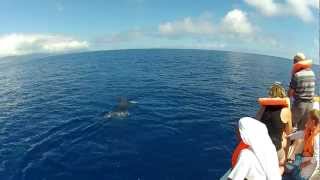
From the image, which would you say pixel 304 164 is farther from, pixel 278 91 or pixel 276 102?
pixel 278 91

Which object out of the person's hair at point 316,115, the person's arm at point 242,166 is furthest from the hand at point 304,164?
the person's arm at point 242,166

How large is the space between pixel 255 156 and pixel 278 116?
12.6 feet

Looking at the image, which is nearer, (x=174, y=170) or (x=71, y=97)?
(x=174, y=170)

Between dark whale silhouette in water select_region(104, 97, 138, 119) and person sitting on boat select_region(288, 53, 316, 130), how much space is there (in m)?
17.2

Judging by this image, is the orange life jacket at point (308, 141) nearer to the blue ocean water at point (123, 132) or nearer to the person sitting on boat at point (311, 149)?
the person sitting on boat at point (311, 149)

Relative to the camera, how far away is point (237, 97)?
3459 cm

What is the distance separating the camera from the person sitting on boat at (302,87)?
34.7 feet

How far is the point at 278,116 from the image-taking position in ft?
31.7

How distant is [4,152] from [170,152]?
11.5 meters

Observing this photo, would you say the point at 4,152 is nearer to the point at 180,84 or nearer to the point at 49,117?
the point at 49,117

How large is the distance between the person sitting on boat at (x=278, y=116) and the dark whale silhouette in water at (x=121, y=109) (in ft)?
57.6

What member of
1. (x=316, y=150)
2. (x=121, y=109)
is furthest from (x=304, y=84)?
(x=121, y=109)

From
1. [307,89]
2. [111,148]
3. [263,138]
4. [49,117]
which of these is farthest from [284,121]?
[49,117]

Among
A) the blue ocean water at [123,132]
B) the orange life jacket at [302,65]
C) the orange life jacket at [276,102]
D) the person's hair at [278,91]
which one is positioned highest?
the orange life jacket at [302,65]
